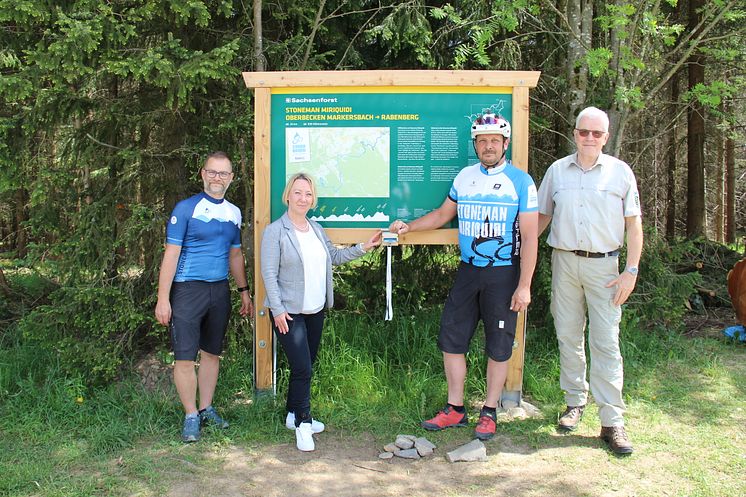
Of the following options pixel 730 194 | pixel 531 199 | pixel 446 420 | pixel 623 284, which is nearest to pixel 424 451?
pixel 446 420

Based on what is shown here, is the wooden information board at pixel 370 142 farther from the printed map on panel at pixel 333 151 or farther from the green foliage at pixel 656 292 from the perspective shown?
the green foliage at pixel 656 292

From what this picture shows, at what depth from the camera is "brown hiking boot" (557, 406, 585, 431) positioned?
4734mm

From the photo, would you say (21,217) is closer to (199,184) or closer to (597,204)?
(199,184)

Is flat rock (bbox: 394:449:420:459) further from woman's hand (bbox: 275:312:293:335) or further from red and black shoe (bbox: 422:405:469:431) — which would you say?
woman's hand (bbox: 275:312:293:335)

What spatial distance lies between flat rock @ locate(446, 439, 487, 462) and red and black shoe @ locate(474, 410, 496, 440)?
0.60ft

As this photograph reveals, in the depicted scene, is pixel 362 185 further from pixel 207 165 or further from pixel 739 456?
pixel 739 456

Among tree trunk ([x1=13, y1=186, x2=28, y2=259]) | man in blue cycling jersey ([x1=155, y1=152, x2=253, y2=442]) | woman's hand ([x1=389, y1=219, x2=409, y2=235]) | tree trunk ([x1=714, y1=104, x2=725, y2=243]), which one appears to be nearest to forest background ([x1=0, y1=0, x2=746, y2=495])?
man in blue cycling jersey ([x1=155, y1=152, x2=253, y2=442])

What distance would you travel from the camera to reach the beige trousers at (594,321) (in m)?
4.49

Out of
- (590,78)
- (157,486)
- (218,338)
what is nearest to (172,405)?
(218,338)

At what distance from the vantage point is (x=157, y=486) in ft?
12.7

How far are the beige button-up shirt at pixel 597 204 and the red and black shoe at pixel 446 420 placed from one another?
4.82 feet

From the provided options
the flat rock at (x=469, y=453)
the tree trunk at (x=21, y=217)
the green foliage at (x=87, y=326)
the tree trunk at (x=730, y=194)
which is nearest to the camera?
the flat rock at (x=469, y=453)

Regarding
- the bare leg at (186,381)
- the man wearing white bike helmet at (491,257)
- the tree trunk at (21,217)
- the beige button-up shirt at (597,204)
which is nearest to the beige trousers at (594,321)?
the beige button-up shirt at (597,204)

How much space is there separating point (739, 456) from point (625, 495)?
1.15 meters
